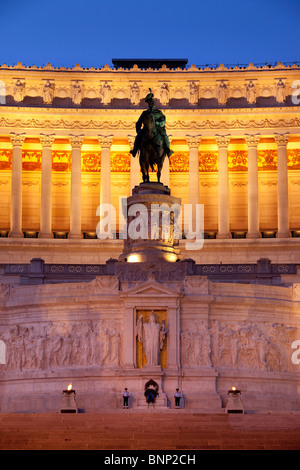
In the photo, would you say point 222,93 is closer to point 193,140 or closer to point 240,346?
point 193,140

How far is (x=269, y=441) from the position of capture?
45.2 m

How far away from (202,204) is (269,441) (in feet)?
220

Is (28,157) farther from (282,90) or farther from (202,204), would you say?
(282,90)

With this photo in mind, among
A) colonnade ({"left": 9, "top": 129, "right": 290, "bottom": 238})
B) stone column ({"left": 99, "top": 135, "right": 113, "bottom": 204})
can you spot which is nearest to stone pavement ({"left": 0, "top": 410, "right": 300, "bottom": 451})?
colonnade ({"left": 9, "top": 129, "right": 290, "bottom": 238})

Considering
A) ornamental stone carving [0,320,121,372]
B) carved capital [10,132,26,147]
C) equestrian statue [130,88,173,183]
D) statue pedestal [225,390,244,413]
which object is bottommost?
statue pedestal [225,390,244,413]

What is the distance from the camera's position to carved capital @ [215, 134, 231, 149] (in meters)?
108

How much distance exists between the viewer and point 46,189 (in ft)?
348

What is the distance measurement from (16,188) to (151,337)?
4735 centimetres

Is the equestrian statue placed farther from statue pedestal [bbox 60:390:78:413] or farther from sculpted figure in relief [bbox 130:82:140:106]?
sculpted figure in relief [bbox 130:82:140:106]

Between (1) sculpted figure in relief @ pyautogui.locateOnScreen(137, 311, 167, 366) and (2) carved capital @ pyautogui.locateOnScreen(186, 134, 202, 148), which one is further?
(2) carved capital @ pyautogui.locateOnScreen(186, 134, 202, 148)

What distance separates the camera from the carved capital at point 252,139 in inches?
4225

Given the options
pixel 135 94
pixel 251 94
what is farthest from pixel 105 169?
pixel 251 94

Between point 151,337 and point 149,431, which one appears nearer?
point 149,431

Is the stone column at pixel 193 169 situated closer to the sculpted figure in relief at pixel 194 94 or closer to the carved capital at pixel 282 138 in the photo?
the sculpted figure in relief at pixel 194 94
